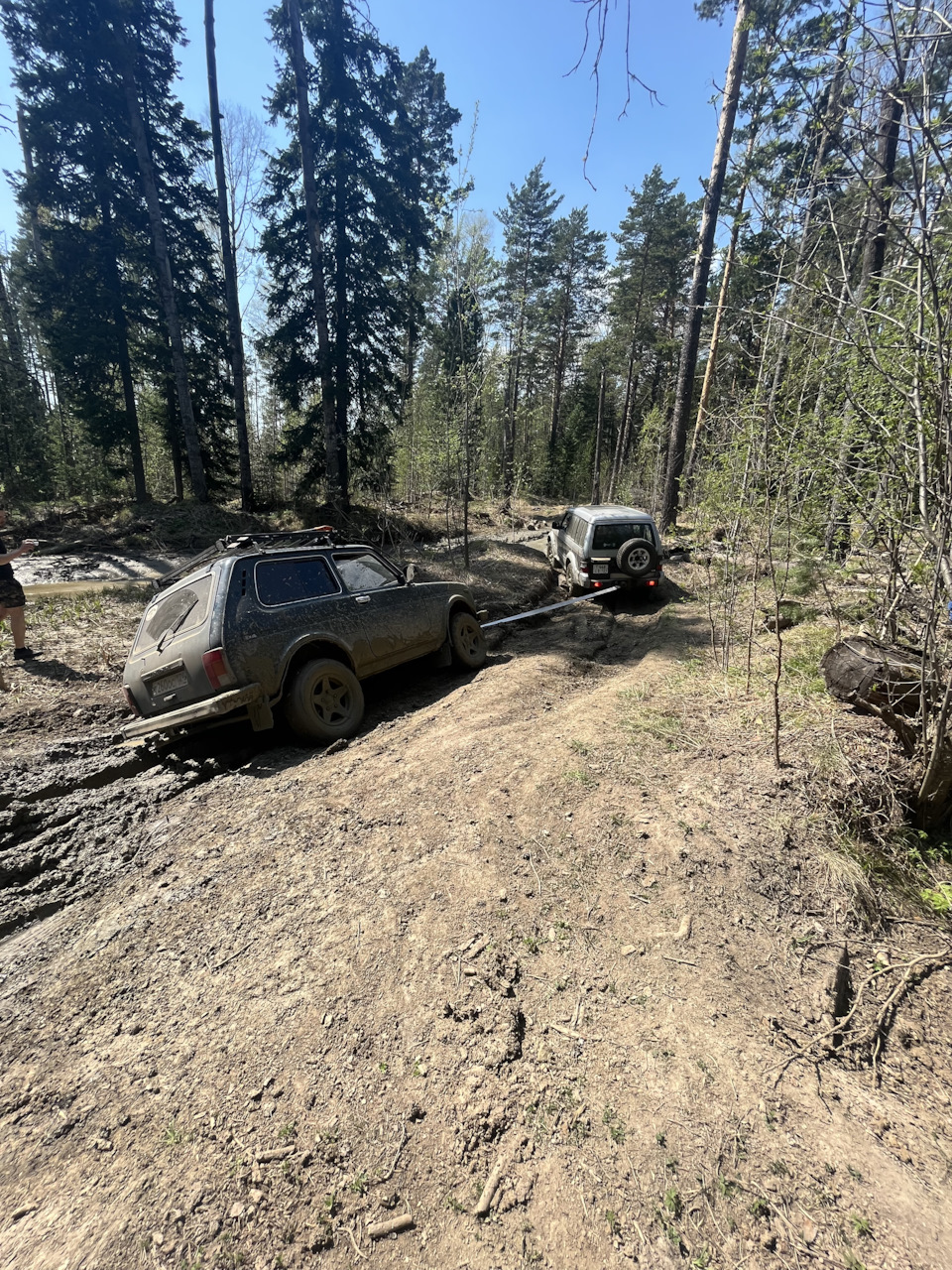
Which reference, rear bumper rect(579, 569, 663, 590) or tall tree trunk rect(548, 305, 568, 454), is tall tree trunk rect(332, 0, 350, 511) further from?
tall tree trunk rect(548, 305, 568, 454)

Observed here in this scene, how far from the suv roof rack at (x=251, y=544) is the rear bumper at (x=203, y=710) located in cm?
126

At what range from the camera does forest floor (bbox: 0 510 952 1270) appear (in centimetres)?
159

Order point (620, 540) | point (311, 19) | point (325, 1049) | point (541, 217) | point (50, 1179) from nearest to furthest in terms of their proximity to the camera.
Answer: point (50, 1179)
point (325, 1049)
point (620, 540)
point (311, 19)
point (541, 217)

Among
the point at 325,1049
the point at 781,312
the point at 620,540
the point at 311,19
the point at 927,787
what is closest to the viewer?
the point at 325,1049

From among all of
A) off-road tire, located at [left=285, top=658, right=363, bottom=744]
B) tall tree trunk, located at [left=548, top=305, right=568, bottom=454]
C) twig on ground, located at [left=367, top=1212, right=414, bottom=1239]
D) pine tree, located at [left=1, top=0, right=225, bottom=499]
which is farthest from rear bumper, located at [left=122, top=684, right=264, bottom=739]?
tall tree trunk, located at [left=548, top=305, right=568, bottom=454]

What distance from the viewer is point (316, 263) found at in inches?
548

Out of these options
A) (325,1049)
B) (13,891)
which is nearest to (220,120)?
(13,891)

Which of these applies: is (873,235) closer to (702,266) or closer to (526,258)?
(702,266)

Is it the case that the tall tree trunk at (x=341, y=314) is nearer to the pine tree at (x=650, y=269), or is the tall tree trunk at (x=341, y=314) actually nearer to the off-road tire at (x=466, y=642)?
the off-road tire at (x=466, y=642)

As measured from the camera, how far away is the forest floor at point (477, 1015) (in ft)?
5.22

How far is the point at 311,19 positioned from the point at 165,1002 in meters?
21.8

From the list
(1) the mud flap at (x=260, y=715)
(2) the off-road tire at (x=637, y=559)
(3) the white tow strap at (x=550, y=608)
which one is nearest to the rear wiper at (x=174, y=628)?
(1) the mud flap at (x=260, y=715)

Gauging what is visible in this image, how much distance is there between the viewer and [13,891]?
3.09 m

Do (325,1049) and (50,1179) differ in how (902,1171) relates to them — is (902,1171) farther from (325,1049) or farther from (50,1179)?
(50,1179)
